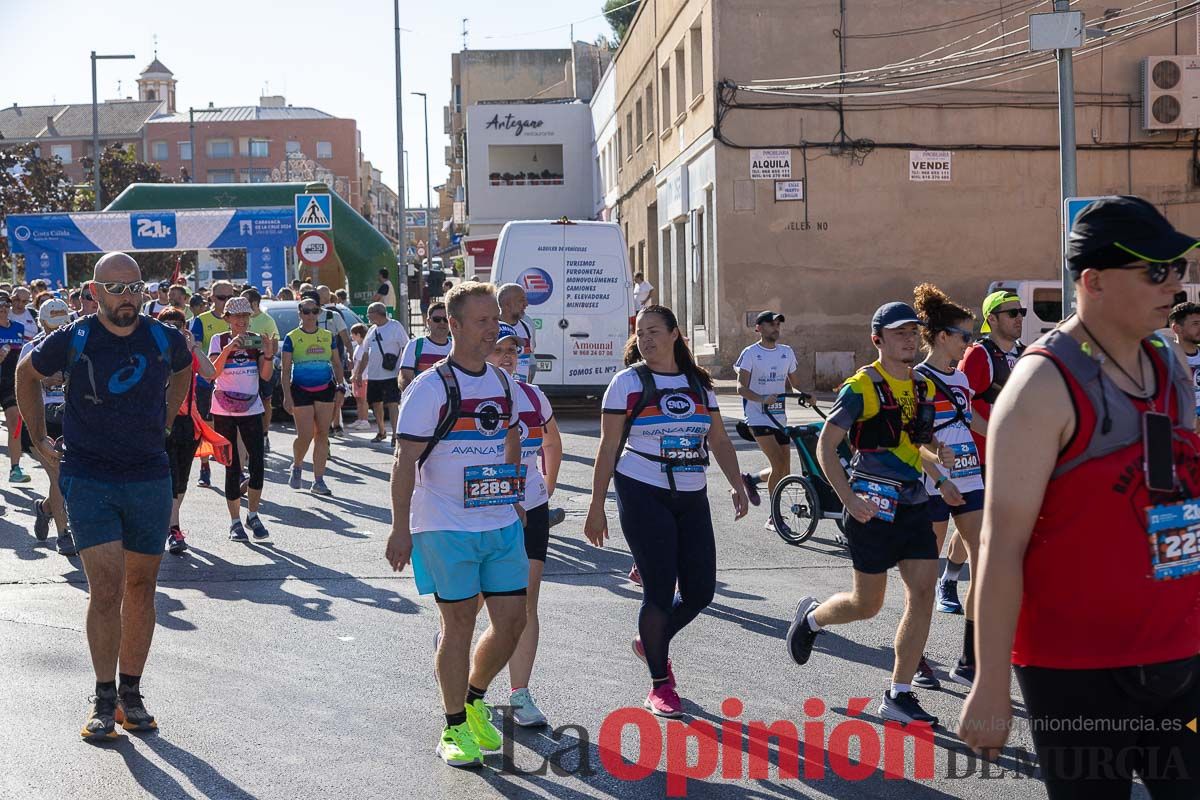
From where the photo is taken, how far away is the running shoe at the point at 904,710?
590cm

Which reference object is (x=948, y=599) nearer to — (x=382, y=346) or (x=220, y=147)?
(x=382, y=346)

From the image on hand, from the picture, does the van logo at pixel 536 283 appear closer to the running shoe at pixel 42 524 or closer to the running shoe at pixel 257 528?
the running shoe at pixel 257 528

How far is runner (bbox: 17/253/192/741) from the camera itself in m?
5.79

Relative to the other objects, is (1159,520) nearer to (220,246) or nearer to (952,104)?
(952,104)

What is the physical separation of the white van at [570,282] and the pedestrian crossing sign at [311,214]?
20.7 feet

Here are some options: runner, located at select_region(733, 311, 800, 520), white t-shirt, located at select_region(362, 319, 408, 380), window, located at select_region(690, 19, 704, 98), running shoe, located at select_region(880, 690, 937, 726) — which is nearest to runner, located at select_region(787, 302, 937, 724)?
running shoe, located at select_region(880, 690, 937, 726)

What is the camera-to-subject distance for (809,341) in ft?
86.1

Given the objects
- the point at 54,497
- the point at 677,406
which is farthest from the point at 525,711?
the point at 54,497

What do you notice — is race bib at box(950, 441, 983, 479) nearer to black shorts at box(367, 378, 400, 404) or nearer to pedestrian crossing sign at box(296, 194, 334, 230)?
black shorts at box(367, 378, 400, 404)

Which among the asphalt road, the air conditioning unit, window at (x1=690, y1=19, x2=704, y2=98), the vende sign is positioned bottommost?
the asphalt road

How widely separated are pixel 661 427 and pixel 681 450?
13 cm

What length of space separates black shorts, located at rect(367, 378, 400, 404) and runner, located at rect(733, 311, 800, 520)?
6.44 meters

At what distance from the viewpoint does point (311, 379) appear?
13.1m

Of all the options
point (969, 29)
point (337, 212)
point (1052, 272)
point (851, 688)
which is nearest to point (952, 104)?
point (969, 29)
